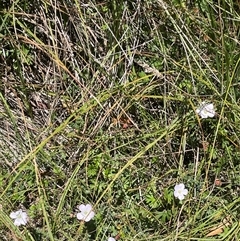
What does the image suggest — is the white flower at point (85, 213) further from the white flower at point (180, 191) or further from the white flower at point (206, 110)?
the white flower at point (206, 110)

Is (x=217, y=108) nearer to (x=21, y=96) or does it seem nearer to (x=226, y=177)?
(x=226, y=177)

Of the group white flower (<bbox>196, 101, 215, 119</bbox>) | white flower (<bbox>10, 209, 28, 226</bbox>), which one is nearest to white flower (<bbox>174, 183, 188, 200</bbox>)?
white flower (<bbox>196, 101, 215, 119</bbox>)

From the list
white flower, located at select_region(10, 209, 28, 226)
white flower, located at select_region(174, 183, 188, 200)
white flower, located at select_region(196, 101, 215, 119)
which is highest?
white flower, located at select_region(196, 101, 215, 119)

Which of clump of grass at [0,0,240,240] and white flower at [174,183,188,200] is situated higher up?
clump of grass at [0,0,240,240]

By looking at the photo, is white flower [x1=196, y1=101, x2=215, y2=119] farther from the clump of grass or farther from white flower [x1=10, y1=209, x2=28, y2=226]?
white flower [x1=10, y1=209, x2=28, y2=226]

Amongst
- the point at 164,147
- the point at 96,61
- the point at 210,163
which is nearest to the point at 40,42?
the point at 96,61
